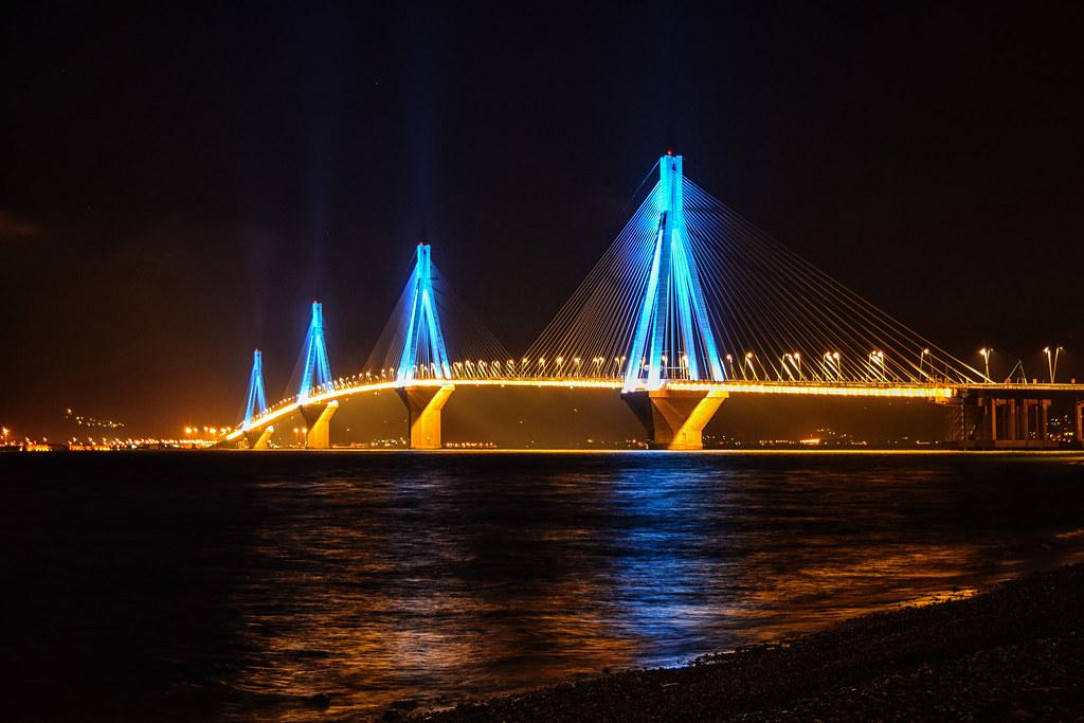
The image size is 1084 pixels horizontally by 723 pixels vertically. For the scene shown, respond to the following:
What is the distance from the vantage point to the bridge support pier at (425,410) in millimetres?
78375

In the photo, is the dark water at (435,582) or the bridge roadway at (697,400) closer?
the dark water at (435,582)

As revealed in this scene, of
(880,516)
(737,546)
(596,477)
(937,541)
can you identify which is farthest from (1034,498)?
(596,477)

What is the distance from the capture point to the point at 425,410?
261 ft

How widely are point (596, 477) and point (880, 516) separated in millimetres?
25189

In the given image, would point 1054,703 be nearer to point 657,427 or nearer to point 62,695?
point 62,695

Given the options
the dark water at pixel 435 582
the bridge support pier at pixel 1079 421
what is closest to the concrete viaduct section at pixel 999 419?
the bridge support pier at pixel 1079 421

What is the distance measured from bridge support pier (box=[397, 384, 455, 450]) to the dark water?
39.7m

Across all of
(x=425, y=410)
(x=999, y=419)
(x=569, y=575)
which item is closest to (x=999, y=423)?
(x=999, y=419)

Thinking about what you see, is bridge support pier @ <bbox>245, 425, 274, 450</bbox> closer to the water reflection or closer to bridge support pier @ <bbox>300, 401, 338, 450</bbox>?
bridge support pier @ <bbox>300, 401, 338, 450</bbox>

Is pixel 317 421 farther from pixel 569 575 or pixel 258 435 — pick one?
pixel 569 575

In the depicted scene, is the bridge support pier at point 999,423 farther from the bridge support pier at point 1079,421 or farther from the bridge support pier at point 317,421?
the bridge support pier at point 317,421

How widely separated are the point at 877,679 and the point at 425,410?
73.6 m

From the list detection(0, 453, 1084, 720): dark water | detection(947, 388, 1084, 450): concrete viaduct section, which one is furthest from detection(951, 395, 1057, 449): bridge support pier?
detection(0, 453, 1084, 720): dark water

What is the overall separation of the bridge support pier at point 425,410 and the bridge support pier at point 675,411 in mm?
17587
